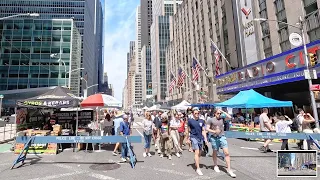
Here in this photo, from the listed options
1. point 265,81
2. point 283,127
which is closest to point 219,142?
point 283,127

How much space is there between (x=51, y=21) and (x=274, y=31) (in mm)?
69730

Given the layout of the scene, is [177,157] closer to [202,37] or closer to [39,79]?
[202,37]

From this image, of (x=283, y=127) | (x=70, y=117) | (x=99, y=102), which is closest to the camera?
(x=283, y=127)

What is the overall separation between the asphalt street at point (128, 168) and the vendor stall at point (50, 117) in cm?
85

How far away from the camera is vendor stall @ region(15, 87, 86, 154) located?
36.4 feet

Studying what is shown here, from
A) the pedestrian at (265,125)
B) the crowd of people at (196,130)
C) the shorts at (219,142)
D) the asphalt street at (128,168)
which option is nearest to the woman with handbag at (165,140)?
the crowd of people at (196,130)

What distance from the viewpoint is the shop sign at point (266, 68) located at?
18.3 metres

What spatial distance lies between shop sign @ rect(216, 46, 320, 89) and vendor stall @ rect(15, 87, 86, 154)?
17350 mm

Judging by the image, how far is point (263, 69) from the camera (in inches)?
877

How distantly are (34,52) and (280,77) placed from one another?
240 ft

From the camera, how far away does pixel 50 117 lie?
14.4 m

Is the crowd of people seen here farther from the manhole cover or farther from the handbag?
the manhole cover

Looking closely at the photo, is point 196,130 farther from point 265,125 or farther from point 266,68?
point 266,68

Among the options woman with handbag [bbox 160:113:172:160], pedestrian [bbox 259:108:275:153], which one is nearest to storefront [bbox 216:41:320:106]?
pedestrian [bbox 259:108:275:153]
